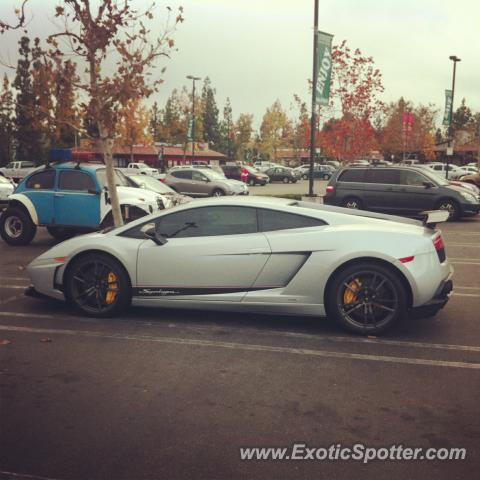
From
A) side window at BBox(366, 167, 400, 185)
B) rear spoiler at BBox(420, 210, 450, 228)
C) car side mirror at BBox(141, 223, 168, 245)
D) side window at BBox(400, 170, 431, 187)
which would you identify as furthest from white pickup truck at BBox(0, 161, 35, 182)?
rear spoiler at BBox(420, 210, 450, 228)

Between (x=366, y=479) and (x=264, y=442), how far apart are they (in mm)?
635

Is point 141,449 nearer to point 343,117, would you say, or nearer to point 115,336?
point 115,336

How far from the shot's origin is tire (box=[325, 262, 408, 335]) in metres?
5.33

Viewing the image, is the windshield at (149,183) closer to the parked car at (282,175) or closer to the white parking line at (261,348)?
the white parking line at (261,348)

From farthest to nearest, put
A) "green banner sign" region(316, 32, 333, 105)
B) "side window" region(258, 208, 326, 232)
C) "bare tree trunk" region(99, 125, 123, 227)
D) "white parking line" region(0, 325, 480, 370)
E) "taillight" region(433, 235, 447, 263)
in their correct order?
1. "green banner sign" region(316, 32, 333, 105)
2. "bare tree trunk" region(99, 125, 123, 227)
3. "side window" region(258, 208, 326, 232)
4. "taillight" region(433, 235, 447, 263)
5. "white parking line" region(0, 325, 480, 370)

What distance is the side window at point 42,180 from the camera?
11383 mm

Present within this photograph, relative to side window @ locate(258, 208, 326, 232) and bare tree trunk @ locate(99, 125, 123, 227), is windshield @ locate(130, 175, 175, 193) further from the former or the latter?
side window @ locate(258, 208, 326, 232)

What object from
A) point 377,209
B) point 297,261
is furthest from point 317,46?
point 297,261

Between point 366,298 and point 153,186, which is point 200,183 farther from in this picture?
point 366,298

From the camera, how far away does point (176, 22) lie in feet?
39.1

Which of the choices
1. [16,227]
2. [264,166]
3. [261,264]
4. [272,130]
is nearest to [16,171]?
[264,166]

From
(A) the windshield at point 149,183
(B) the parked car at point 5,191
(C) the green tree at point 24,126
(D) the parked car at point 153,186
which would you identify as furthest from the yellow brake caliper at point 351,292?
(C) the green tree at point 24,126

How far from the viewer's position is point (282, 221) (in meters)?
5.75

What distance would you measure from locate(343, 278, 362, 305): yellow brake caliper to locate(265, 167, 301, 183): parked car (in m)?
44.3
